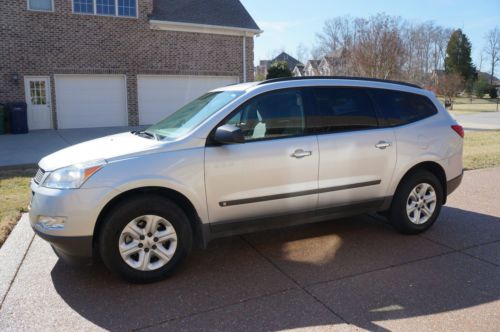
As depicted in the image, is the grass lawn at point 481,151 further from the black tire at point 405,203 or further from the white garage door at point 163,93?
the white garage door at point 163,93

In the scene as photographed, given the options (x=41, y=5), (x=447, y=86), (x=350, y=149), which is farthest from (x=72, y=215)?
(x=447, y=86)

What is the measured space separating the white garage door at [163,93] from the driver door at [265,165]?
1490 cm

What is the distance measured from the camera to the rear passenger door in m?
4.65

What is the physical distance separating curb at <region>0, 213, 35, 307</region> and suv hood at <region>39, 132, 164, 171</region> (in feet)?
3.52

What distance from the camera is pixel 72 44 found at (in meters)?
17.0

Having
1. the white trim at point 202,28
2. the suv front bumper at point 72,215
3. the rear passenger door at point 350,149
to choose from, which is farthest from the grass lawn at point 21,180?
the white trim at point 202,28

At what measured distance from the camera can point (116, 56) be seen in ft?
58.4

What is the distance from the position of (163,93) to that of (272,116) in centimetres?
1531

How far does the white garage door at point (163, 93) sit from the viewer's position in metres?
18.7

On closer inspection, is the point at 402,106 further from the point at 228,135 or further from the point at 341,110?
the point at 228,135

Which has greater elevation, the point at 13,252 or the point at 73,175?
the point at 73,175

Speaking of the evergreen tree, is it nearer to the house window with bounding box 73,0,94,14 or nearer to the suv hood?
the house window with bounding box 73,0,94,14

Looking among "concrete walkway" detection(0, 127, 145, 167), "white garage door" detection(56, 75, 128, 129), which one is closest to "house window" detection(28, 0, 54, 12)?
"white garage door" detection(56, 75, 128, 129)

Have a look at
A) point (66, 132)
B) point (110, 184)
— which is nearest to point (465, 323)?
point (110, 184)
